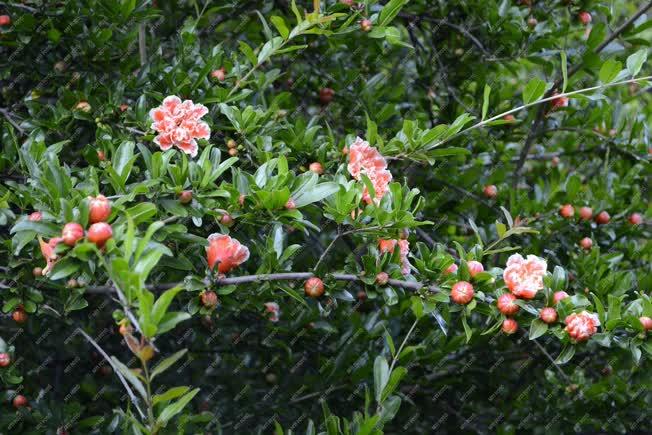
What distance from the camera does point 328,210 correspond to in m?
1.75

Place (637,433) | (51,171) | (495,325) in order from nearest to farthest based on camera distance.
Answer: (51,171)
(495,325)
(637,433)

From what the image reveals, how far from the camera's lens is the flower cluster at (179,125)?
192 centimetres

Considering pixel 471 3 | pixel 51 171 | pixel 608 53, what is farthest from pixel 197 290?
pixel 608 53

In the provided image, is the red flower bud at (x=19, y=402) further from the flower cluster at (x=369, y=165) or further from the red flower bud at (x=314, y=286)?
the flower cluster at (x=369, y=165)

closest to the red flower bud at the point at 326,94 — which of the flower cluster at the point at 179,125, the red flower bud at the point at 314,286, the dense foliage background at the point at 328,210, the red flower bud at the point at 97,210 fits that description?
the dense foliage background at the point at 328,210

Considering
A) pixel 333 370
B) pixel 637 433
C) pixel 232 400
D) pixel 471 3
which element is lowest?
pixel 637 433

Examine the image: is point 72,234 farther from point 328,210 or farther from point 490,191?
point 490,191

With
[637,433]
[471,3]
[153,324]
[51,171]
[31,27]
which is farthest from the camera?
[637,433]

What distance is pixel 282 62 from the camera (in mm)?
2834

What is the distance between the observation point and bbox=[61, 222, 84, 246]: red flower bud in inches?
54.5

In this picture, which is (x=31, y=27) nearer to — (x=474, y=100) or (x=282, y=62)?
(x=282, y=62)

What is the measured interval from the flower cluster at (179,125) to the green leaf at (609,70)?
1.05m

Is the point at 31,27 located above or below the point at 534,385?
above

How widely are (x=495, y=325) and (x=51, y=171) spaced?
1041 mm
